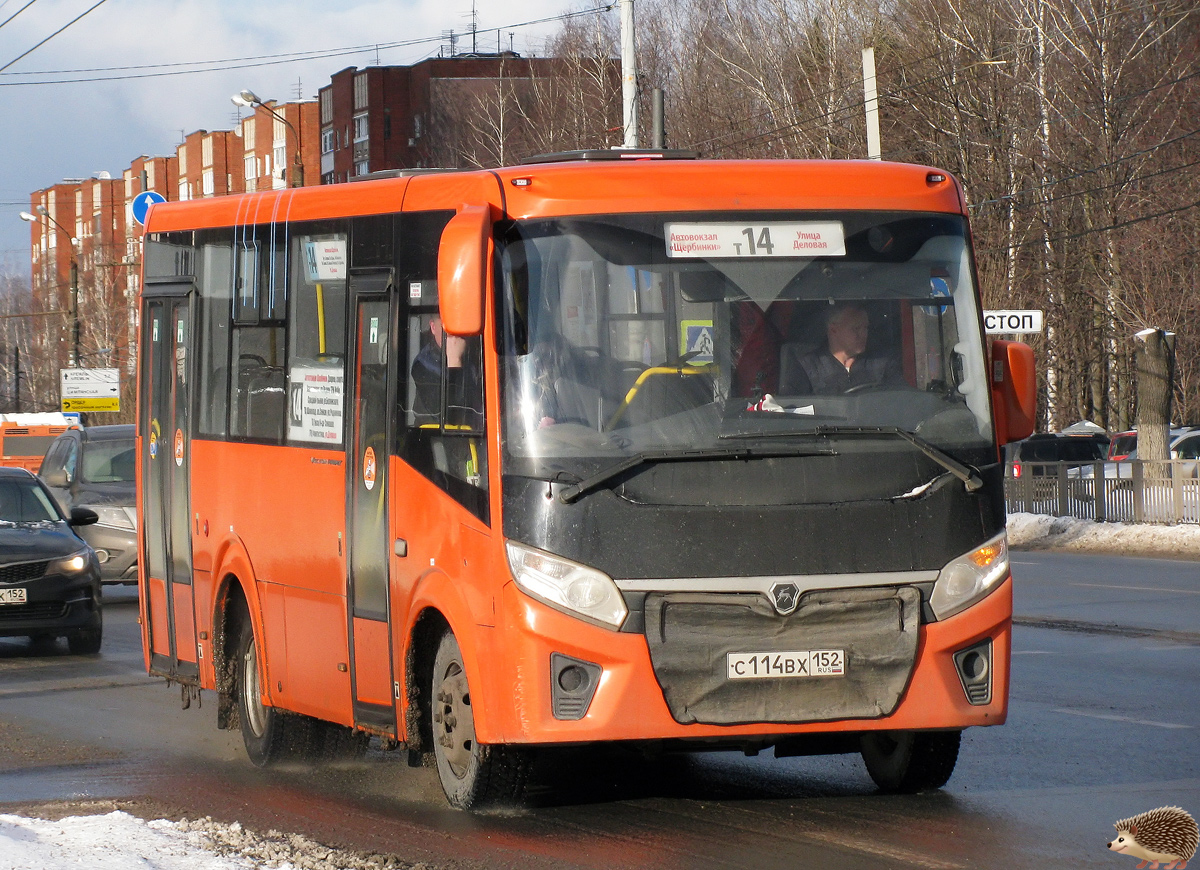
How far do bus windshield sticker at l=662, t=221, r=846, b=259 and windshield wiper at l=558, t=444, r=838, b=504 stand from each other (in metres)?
0.80

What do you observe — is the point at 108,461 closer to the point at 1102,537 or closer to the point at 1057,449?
the point at 1102,537

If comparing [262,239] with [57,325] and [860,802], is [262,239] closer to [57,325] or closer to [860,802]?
→ [860,802]

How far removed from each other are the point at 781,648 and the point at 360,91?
286 feet

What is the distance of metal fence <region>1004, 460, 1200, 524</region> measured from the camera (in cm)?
2862

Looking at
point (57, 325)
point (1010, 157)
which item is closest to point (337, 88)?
point (57, 325)

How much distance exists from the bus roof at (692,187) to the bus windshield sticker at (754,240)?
0.28 ft

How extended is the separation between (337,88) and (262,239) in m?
86.6

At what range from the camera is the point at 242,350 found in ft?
32.0

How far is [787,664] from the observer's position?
6.88 metres

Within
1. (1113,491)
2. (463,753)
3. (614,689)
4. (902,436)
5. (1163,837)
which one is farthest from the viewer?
(1113,491)

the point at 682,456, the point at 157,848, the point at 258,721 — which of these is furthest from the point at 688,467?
the point at 258,721

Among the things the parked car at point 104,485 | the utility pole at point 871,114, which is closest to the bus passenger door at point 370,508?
the parked car at point 104,485

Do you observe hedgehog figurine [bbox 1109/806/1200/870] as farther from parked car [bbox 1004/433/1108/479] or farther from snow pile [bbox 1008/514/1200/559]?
parked car [bbox 1004/433/1108/479]

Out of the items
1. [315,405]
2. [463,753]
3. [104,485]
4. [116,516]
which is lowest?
[116,516]
